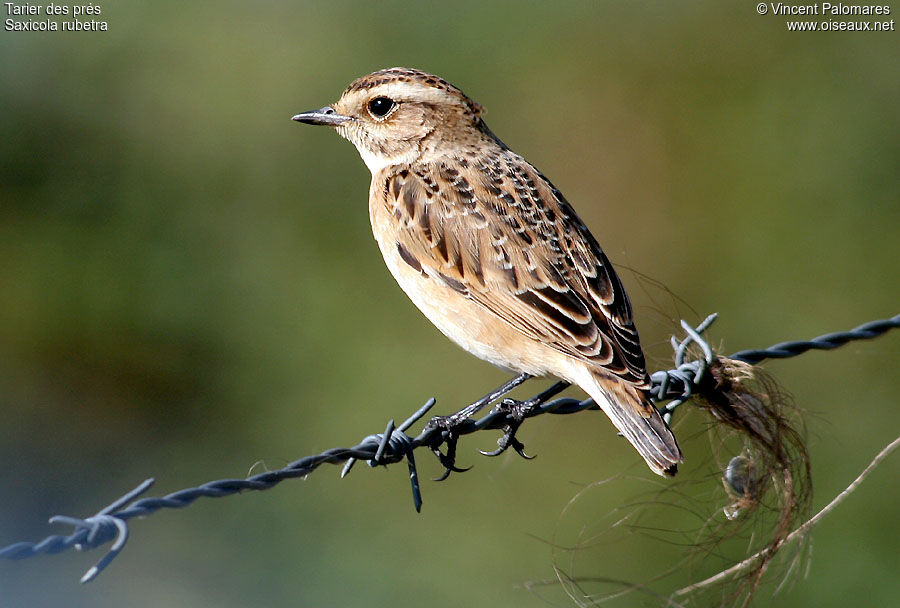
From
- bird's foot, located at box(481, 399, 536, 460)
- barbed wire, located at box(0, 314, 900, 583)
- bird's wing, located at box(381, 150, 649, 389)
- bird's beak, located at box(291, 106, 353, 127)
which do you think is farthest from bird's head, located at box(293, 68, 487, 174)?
bird's foot, located at box(481, 399, 536, 460)

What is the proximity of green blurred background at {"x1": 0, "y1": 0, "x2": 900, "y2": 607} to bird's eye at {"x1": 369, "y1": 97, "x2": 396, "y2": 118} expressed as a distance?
7.56 feet

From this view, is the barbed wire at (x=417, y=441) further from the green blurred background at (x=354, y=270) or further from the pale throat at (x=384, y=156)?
the green blurred background at (x=354, y=270)

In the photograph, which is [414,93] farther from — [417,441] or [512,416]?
[417,441]

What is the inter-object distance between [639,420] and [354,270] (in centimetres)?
564

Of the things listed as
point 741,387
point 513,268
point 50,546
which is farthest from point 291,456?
point 50,546

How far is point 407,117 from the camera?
20.7ft

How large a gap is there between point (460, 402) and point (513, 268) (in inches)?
154

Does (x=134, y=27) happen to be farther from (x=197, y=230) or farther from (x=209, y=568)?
(x=209, y=568)

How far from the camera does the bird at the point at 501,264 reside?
196 inches

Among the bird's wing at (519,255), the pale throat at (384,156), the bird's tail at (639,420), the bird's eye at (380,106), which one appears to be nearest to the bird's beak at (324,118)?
the pale throat at (384,156)

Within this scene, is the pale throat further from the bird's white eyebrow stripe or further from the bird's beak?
the bird's white eyebrow stripe

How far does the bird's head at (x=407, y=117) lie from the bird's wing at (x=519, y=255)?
352 mm

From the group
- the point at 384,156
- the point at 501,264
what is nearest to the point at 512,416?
the point at 501,264

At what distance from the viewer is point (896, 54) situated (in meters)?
11.3
